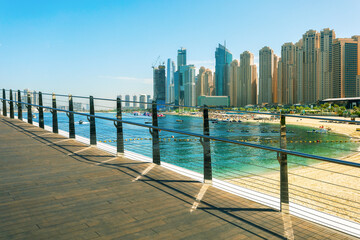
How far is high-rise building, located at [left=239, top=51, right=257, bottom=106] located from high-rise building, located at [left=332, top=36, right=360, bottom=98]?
142ft

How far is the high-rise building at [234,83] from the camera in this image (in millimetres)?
156663

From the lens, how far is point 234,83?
169 m

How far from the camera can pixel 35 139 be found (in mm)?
6664

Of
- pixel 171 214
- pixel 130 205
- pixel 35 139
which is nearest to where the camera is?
pixel 171 214

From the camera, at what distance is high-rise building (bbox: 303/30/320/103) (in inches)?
4535

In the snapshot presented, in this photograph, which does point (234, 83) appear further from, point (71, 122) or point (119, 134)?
point (119, 134)

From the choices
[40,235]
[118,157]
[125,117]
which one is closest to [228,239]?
[40,235]

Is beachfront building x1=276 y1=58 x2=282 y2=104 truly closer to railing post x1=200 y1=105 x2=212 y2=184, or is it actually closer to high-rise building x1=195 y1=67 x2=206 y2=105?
high-rise building x1=195 y1=67 x2=206 y2=105

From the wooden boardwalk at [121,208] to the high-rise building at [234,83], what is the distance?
15257 cm

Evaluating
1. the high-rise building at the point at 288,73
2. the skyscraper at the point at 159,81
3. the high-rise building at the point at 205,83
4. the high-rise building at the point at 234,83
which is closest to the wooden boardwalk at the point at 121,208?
the high-rise building at the point at 288,73

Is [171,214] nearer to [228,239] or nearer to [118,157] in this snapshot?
[228,239]

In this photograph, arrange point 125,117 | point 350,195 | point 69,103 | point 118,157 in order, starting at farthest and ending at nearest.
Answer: point 350,195 < point 69,103 < point 125,117 < point 118,157

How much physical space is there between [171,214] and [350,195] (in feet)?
56.0

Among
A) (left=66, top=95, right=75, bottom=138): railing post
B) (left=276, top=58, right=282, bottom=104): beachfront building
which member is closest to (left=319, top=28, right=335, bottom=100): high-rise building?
(left=276, top=58, right=282, bottom=104): beachfront building
